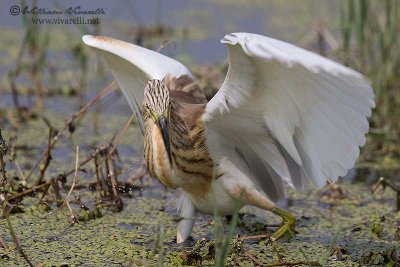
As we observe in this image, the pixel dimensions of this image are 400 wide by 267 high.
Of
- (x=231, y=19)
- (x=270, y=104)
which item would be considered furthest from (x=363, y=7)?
(x=231, y=19)

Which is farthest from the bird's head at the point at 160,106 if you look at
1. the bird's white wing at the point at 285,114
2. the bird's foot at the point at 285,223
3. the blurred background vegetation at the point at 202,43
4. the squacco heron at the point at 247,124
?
the blurred background vegetation at the point at 202,43

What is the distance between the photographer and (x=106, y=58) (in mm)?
4297

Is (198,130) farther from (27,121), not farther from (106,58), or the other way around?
(27,121)

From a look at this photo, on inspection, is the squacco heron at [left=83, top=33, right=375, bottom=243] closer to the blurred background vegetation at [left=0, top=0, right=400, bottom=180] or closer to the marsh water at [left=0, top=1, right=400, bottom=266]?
the marsh water at [left=0, top=1, right=400, bottom=266]

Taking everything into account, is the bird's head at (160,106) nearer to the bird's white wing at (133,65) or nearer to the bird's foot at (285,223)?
the bird's white wing at (133,65)

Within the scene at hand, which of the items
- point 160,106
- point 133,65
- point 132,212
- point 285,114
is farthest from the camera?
point 132,212

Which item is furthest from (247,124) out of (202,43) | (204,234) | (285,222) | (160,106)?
(202,43)

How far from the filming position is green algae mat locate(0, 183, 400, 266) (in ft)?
12.2

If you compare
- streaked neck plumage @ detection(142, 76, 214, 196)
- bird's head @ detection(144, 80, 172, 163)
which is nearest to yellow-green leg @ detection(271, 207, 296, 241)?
streaked neck plumage @ detection(142, 76, 214, 196)

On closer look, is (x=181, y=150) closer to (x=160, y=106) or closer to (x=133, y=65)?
(x=160, y=106)

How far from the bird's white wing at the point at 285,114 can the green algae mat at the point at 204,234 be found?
32 centimetres

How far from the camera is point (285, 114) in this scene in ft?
11.4

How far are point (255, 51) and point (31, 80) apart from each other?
3617 mm

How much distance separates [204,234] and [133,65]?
830mm
